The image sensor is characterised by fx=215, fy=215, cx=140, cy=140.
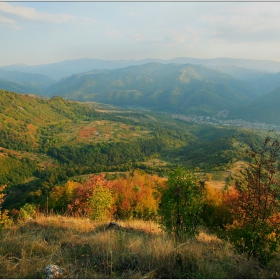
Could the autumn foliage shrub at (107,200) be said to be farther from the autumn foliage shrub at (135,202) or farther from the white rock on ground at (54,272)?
the white rock on ground at (54,272)

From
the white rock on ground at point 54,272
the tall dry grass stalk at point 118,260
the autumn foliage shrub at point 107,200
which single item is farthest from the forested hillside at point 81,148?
the white rock on ground at point 54,272

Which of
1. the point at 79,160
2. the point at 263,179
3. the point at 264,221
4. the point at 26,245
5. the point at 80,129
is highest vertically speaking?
the point at 263,179

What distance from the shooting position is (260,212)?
5.76 meters

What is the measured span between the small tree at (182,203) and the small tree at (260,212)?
159 cm

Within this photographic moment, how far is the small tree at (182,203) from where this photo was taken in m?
7.61

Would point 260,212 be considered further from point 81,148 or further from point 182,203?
point 81,148

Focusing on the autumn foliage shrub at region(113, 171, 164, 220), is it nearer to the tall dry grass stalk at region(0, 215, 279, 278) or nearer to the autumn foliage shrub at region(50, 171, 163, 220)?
the autumn foliage shrub at region(50, 171, 163, 220)

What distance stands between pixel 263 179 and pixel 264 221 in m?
1.18

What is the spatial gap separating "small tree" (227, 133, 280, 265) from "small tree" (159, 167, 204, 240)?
5.20 ft

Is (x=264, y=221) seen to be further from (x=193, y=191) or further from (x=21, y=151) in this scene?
(x=21, y=151)

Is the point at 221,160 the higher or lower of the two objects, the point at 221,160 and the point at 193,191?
the lower

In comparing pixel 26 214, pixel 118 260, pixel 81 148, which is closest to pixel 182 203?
pixel 118 260

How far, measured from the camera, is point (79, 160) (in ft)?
408

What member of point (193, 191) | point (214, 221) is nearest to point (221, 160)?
point (214, 221)
